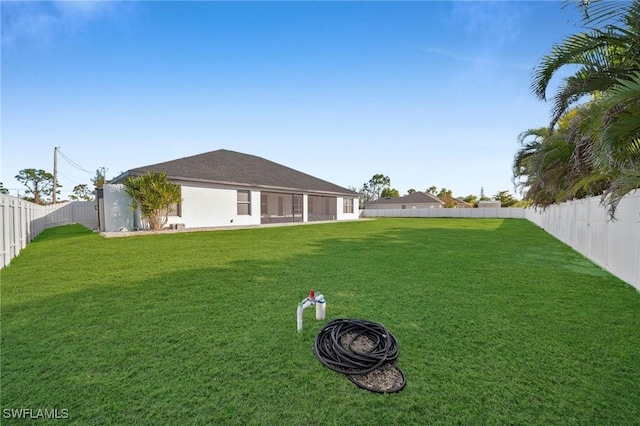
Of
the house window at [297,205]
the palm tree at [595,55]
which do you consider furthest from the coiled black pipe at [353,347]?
the house window at [297,205]

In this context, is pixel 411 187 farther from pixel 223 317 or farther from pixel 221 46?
pixel 223 317

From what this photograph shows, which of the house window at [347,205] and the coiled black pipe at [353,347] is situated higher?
the house window at [347,205]

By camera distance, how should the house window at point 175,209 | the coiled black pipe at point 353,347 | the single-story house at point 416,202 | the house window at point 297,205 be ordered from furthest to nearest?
the single-story house at point 416,202
the house window at point 297,205
the house window at point 175,209
the coiled black pipe at point 353,347

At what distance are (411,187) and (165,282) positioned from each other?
79.5 m

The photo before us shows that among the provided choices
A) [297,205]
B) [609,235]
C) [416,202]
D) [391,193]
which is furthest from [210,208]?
[391,193]

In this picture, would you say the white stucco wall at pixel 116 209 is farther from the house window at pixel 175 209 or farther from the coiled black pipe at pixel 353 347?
the coiled black pipe at pixel 353 347

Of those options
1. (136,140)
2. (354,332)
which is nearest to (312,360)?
(354,332)

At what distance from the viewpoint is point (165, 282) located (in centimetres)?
490

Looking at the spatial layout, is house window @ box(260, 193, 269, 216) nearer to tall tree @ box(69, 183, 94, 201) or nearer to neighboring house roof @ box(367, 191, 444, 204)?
neighboring house roof @ box(367, 191, 444, 204)

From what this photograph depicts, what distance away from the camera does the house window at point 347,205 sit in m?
28.0

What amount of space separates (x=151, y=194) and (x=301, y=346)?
12.6 meters

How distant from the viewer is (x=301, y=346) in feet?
8.92

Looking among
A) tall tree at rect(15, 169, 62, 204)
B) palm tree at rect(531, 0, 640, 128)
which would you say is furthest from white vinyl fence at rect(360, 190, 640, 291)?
tall tree at rect(15, 169, 62, 204)

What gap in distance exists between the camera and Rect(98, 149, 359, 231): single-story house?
13.5 meters
